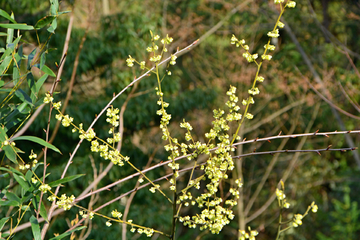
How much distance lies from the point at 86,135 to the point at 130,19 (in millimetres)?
3877

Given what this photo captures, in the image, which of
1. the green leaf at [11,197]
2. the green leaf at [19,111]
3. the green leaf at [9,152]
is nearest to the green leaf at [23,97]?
the green leaf at [19,111]

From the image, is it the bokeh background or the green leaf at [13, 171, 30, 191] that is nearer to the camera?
the green leaf at [13, 171, 30, 191]

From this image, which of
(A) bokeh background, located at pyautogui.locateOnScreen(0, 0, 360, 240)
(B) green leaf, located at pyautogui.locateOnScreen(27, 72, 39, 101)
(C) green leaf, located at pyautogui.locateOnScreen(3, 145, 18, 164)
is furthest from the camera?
(A) bokeh background, located at pyautogui.locateOnScreen(0, 0, 360, 240)

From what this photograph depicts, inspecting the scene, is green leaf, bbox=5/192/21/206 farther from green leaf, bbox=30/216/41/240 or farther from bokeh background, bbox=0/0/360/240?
bokeh background, bbox=0/0/360/240

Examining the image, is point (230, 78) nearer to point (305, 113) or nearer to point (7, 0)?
point (305, 113)

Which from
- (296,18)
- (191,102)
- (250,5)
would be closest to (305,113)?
(296,18)

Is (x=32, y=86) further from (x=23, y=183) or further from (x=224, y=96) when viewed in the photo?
(x=224, y=96)

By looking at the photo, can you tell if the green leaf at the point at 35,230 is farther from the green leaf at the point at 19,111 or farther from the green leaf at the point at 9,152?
the green leaf at the point at 19,111

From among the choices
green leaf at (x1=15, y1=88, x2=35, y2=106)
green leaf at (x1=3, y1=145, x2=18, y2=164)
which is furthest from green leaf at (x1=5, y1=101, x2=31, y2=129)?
green leaf at (x1=3, y1=145, x2=18, y2=164)

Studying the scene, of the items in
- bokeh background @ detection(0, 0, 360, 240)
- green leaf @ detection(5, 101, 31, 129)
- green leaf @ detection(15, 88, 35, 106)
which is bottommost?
bokeh background @ detection(0, 0, 360, 240)

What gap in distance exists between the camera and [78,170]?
3797 millimetres

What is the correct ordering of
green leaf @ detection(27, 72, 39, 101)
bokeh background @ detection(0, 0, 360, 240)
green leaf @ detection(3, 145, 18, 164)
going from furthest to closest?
bokeh background @ detection(0, 0, 360, 240), green leaf @ detection(27, 72, 39, 101), green leaf @ detection(3, 145, 18, 164)

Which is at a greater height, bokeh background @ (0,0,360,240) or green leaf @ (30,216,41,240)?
green leaf @ (30,216,41,240)

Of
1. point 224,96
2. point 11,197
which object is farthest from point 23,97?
point 224,96
